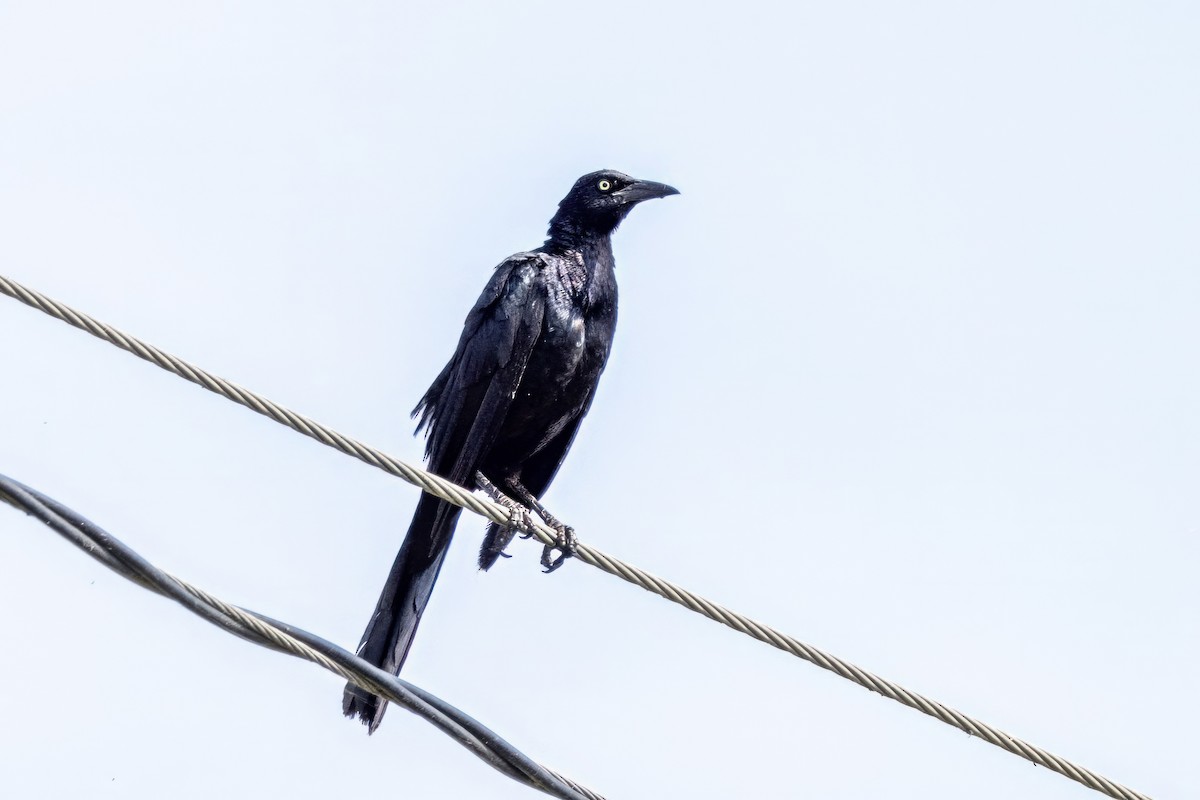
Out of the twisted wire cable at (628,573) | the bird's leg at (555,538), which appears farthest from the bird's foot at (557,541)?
the twisted wire cable at (628,573)

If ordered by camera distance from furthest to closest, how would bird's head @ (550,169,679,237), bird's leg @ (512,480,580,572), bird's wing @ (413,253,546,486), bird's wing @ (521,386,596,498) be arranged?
bird's head @ (550,169,679,237) → bird's wing @ (521,386,596,498) → bird's wing @ (413,253,546,486) → bird's leg @ (512,480,580,572)

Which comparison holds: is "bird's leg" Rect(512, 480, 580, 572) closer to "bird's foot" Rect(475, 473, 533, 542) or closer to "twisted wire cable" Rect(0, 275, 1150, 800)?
"bird's foot" Rect(475, 473, 533, 542)

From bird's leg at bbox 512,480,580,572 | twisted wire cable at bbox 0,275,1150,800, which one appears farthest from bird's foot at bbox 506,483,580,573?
twisted wire cable at bbox 0,275,1150,800

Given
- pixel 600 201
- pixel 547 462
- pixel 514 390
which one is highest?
pixel 600 201

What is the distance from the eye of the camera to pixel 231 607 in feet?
11.0

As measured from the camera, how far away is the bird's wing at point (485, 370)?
6.52 metres

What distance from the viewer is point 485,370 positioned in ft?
21.7

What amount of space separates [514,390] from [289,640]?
3.18 meters

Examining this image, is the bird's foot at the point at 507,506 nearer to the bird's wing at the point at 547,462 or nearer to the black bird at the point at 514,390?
the black bird at the point at 514,390

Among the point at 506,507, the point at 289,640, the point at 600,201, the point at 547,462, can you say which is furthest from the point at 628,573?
the point at 600,201

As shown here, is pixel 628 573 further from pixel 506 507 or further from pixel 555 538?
pixel 506 507

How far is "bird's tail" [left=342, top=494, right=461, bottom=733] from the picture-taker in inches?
229

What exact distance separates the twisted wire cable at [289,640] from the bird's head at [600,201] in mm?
4168

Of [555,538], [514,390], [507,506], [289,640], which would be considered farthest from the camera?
[514,390]
